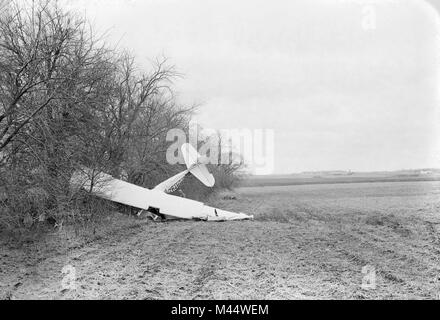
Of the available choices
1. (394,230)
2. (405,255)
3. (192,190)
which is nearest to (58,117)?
(405,255)

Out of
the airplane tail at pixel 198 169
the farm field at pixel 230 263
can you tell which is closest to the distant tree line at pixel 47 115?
the farm field at pixel 230 263

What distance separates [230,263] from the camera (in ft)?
34.7

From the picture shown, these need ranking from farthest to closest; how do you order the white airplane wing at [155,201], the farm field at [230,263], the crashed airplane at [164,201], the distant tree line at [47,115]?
the crashed airplane at [164,201] < the white airplane wing at [155,201] < the distant tree line at [47,115] < the farm field at [230,263]

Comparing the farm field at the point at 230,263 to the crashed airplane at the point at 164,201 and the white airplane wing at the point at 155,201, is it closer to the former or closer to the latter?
the white airplane wing at the point at 155,201

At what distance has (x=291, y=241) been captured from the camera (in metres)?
14.2

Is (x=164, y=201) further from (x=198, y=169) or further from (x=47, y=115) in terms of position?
(x=47, y=115)

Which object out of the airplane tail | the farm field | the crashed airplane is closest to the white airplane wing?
the crashed airplane

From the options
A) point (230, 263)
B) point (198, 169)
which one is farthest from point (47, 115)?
point (198, 169)

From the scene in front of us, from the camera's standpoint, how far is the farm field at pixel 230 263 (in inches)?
311

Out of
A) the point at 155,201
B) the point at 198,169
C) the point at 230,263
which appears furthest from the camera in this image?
the point at 198,169

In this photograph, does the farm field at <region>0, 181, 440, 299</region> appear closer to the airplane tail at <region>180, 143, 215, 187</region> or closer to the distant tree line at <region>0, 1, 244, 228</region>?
the distant tree line at <region>0, 1, 244, 228</region>

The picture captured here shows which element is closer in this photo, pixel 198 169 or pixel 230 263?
pixel 230 263

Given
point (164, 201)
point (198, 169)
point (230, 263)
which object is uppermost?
point (198, 169)
